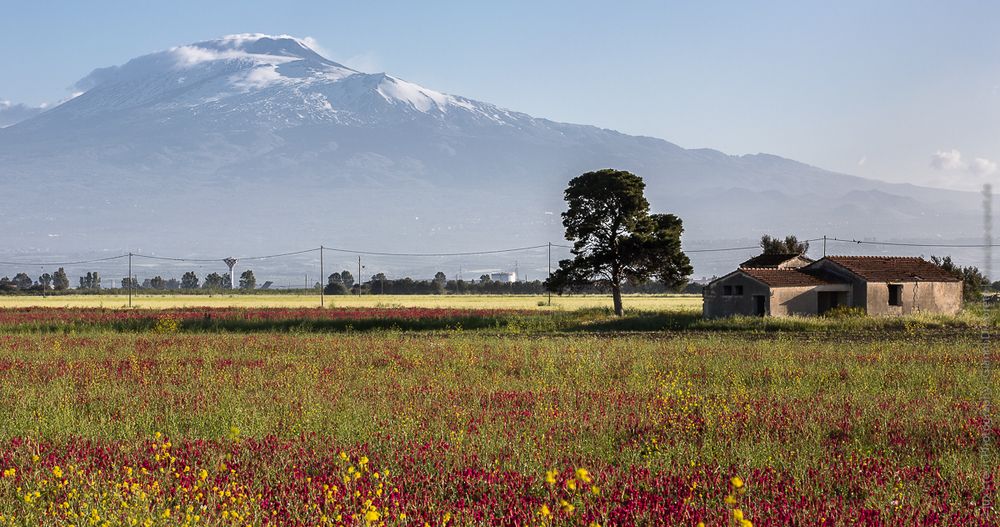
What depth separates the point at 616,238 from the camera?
49.5m

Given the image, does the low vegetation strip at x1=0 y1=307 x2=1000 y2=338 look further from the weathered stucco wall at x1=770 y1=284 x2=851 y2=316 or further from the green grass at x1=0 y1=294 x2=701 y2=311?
the green grass at x1=0 y1=294 x2=701 y2=311

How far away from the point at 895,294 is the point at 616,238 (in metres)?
15.7

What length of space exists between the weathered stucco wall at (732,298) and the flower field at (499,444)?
86.8 ft

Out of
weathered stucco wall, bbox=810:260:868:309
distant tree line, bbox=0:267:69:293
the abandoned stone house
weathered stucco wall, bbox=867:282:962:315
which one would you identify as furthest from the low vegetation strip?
distant tree line, bbox=0:267:69:293

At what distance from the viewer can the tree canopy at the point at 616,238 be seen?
4856 centimetres

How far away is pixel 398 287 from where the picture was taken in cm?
15150

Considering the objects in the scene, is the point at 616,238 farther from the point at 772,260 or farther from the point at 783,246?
the point at 783,246

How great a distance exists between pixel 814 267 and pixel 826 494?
145 ft

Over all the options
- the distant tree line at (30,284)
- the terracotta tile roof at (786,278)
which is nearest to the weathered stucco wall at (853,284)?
the terracotta tile roof at (786,278)

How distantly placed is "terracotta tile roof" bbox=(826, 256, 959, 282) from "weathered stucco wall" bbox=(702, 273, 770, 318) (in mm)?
5810

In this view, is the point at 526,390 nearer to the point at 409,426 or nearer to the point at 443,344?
the point at 409,426

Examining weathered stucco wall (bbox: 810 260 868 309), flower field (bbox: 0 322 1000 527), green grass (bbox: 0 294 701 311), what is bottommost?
flower field (bbox: 0 322 1000 527)

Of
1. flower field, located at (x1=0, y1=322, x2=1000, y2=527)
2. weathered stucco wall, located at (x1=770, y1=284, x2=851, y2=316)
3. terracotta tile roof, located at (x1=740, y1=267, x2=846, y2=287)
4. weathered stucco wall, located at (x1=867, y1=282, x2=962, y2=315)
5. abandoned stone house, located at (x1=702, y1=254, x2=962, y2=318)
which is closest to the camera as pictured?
flower field, located at (x1=0, y1=322, x2=1000, y2=527)

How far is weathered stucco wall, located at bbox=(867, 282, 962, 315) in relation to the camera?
46375 millimetres
